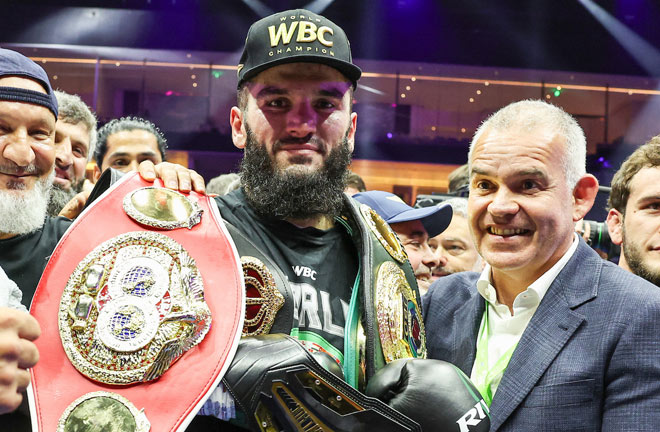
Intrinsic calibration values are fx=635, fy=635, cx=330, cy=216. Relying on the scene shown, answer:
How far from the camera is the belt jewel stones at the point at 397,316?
4.00 ft

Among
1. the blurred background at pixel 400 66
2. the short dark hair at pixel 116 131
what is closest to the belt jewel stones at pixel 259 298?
the short dark hair at pixel 116 131

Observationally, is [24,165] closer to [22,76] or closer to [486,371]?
[22,76]

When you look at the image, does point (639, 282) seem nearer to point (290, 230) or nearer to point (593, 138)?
point (290, 230)

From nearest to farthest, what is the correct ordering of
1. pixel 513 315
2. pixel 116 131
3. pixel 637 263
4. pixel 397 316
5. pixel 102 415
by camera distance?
1. pixel 102 415
2. pixel 397 316
3. pixel 513 315
4. pixel 637 263
5. pixel 116 131

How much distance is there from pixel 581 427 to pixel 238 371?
31.6 inches

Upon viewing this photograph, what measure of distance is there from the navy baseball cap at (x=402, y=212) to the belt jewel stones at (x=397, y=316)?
70 centimetres

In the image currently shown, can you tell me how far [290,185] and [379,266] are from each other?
246 millimetres

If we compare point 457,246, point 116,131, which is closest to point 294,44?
point 116,131

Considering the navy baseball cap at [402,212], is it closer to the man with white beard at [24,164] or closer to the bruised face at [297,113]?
the bruised face at [297,113]

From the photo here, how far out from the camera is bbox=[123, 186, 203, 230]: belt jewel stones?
107 centimetres

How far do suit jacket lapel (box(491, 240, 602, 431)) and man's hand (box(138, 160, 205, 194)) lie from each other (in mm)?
804

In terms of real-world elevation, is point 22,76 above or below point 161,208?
above

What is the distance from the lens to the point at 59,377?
922mm

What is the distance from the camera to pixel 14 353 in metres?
0.70
